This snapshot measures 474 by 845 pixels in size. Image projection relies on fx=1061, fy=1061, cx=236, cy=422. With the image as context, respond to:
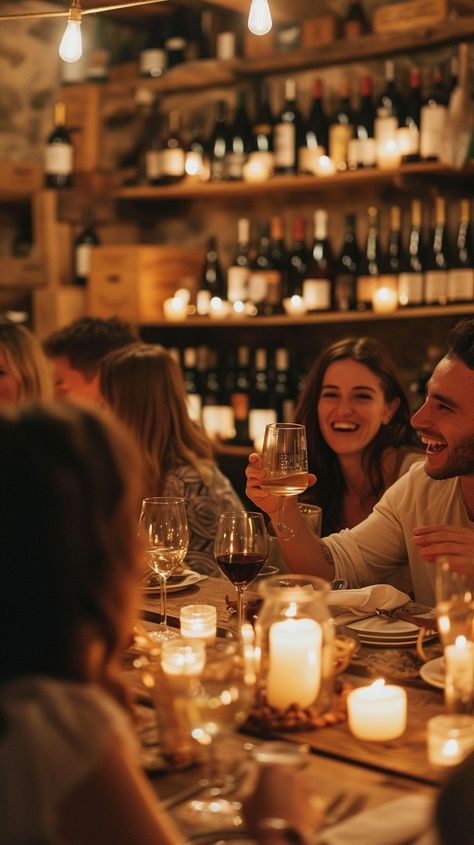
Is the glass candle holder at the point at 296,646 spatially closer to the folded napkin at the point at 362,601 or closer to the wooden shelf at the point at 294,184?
the folded napkin at the point at 362,601

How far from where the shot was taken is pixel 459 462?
2.22 m

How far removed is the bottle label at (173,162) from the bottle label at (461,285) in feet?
4.71

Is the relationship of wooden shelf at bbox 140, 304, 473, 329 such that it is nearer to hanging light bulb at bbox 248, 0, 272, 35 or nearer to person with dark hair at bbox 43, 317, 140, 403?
person with dark hair at bbox 43, 317, 140, 403

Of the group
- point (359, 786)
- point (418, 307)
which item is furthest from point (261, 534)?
point (418, 307)

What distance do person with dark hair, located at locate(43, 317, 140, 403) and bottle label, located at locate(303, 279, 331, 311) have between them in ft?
3.37

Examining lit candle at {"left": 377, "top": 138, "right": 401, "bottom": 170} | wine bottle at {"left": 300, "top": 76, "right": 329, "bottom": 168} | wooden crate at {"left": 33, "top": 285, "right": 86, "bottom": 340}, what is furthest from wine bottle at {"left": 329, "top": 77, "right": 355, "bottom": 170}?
wooden crate at {"left": 33, "top": 285, "right": 86, "bottom": 340}

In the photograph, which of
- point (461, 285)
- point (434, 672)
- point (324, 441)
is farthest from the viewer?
point (461, 285)

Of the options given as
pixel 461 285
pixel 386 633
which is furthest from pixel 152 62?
pixel 386 633

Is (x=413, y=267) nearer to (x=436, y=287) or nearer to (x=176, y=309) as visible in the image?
(x=436, y=287)

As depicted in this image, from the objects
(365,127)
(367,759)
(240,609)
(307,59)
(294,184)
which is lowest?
(367,759)

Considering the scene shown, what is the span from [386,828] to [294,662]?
352mm

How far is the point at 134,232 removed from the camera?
5.21 metres

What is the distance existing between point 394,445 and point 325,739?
1666 millimetres

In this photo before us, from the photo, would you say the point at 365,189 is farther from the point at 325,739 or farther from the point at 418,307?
the point at 325,739
